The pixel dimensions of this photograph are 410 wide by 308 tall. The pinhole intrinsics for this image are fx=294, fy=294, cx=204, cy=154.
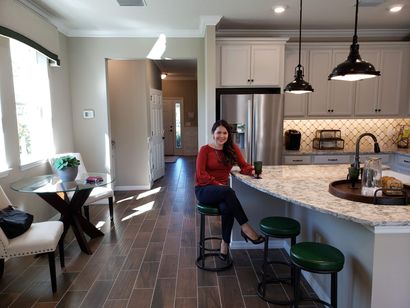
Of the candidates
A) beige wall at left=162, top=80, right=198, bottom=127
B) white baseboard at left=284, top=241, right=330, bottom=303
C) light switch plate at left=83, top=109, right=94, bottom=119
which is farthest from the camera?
beige wall at left=162, top=80, right=198, bottom=127

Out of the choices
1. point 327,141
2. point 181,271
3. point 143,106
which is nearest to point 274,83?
point 327,141

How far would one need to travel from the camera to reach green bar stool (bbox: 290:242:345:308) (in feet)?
5.54

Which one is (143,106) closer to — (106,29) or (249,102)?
(106,29)

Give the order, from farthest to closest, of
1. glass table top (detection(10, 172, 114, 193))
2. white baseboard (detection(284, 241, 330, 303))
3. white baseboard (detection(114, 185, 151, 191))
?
white baseboard (detection(114, 185, 151, 191)) < glass table top (detection(10, 172, 114, 193)) < white baseboard (detection(284, 241, 330, 303))

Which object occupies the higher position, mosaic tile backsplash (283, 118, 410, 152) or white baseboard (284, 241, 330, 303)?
mosaic tile backsplash (283, 118, 410, 152)

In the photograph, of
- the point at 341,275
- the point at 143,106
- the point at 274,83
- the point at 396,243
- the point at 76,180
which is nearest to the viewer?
the point at 396,243

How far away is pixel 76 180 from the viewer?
322cm

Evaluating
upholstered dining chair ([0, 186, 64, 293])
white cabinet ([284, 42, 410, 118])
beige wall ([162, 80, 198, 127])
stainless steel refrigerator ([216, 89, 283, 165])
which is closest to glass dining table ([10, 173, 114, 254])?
upholstered dining chair ([0, 186, 64, 293])

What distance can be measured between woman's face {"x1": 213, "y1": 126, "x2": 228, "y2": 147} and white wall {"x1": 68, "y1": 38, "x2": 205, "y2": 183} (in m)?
2.10

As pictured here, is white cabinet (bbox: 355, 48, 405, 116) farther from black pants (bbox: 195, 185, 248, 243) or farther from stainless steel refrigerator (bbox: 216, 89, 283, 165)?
black pants (bbox: 195, 185, 248, 243)

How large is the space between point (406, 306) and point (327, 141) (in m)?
3.29

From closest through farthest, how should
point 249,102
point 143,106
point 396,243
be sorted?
point 396,243, point 249,102, point 143,106

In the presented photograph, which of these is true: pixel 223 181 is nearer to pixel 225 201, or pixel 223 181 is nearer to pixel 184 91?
pixel 225 201

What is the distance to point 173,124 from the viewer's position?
35.0 feet
